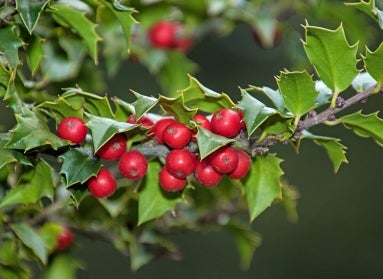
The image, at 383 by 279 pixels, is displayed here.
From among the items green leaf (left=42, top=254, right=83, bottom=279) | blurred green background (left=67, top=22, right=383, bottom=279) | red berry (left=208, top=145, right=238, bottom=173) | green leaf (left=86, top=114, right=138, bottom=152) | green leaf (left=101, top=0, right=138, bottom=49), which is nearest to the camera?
green leaf (left=86, top=114, right=138, bottom=152)

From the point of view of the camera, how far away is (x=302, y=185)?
246 inches

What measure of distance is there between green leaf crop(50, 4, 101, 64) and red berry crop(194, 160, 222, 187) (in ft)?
1.35

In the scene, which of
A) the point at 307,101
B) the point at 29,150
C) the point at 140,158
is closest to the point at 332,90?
the point at 307,101

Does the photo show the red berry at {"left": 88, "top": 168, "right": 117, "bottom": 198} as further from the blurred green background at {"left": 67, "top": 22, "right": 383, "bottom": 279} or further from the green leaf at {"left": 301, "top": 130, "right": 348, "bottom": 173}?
the blurred green background at {"left": 67, "top": 22, "right": 383, "bottom": 279}

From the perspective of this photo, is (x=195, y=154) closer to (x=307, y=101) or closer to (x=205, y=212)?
(x=307, y=101)

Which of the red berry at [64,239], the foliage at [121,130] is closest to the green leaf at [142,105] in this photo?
the foliage at [121,130]

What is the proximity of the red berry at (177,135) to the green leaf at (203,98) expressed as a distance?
71 millimetres

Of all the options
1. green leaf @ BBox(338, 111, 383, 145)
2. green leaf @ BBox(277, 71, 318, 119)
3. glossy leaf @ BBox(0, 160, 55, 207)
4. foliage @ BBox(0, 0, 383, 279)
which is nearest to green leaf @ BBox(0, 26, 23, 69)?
foliage @ BBox(0, 0, 383, 279)

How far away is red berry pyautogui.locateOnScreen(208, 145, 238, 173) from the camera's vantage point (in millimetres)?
1486

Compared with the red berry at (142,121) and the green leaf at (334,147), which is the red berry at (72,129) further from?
the green leaf at (334,147)

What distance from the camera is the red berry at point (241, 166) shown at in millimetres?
1530

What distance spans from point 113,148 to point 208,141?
22 centimetres

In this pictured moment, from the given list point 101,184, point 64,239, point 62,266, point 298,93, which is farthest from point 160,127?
point 62,266

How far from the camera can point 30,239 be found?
173cm
